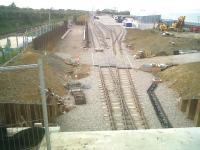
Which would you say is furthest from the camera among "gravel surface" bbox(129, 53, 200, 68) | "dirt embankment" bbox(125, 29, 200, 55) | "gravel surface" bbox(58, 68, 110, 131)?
"dirt embankment" bbox(125, 29, 200, 55)

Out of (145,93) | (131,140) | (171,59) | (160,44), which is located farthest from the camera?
(160,44)

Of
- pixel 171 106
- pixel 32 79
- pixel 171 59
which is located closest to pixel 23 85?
pixel 32 79

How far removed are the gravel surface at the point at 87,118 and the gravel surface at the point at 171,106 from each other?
3.70 meters

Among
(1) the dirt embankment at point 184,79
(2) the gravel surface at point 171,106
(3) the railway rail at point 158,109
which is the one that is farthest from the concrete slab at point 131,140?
(1) the dirt embankment at point 184,79

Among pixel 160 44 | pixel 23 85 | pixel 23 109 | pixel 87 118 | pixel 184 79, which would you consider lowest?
pixel 87 118

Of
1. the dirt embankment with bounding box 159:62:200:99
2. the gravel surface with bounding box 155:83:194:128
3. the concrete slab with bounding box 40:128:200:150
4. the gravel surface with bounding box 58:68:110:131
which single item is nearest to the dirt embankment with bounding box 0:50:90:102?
the gravel surface with bounding box 58:68:110:131

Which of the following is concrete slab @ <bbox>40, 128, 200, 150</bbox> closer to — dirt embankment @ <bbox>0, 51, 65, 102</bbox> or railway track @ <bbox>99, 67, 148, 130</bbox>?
railway track @ <bbox>99, 67, 148, 130</bbox>

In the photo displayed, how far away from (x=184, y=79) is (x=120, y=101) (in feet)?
21.1

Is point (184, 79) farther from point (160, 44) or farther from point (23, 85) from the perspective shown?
point (160, 44)

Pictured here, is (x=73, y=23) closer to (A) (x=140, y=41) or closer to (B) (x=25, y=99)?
(A) (x=140, y=41)

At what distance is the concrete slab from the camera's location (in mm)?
7020

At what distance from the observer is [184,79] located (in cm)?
2200

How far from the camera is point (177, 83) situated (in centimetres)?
2164

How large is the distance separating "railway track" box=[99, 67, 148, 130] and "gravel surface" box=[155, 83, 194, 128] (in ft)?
5.32
